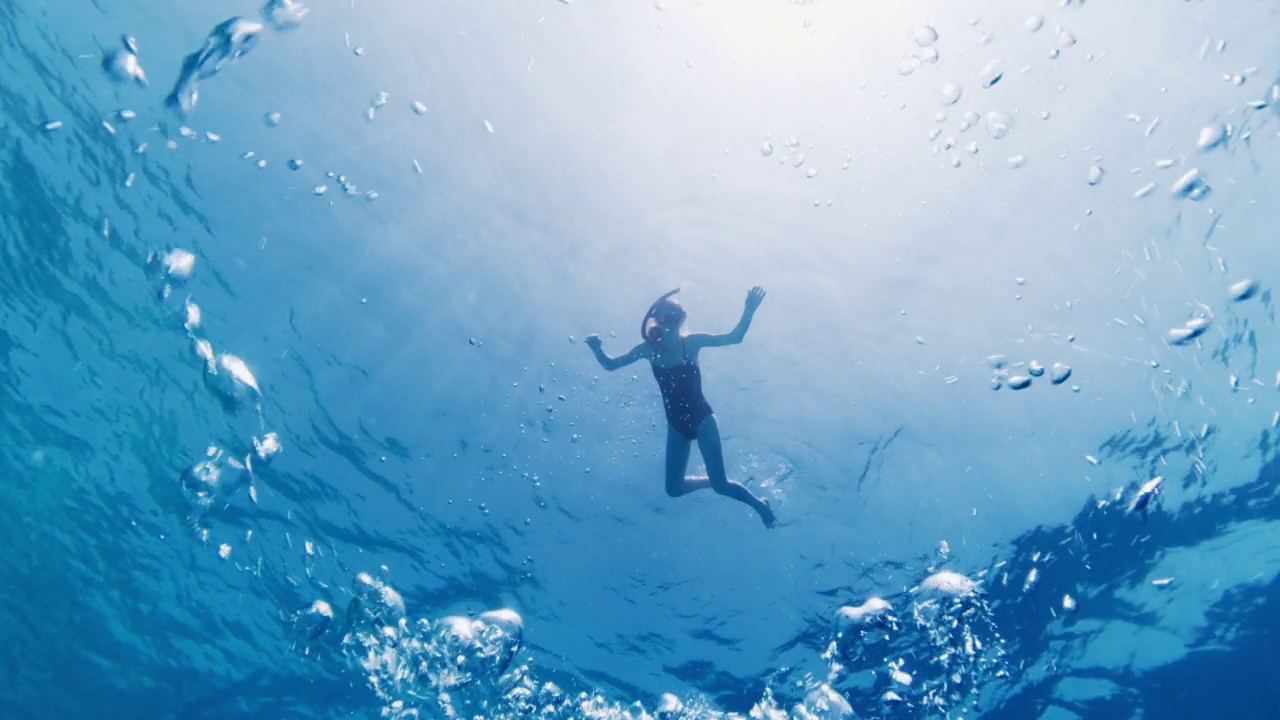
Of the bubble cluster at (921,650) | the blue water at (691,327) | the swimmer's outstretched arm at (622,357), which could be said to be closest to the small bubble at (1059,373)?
the blue water at (691,327)

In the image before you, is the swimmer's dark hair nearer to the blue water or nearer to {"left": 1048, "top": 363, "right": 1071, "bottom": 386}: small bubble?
the blue water

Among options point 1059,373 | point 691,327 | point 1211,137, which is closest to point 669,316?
point 691,327

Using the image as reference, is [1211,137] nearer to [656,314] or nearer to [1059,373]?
[1059,373]

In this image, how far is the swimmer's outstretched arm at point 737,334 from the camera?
7.94 meters

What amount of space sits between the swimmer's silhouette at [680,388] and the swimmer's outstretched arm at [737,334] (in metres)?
0.01

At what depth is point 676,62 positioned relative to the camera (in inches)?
330

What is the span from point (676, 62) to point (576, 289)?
3.48 m

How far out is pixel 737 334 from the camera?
Answer: 27.1 ft

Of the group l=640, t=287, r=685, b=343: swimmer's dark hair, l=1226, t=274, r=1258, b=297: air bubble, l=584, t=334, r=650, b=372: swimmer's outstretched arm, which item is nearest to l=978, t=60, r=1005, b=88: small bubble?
l=640, t=287, r=685, b=343: swimmer's dark hair

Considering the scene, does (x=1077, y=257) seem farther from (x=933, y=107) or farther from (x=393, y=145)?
(x=393, y=145)

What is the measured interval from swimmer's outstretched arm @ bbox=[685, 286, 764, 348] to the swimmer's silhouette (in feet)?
0.04

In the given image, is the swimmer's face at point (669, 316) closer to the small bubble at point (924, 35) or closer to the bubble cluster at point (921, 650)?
the small bubble at point (924, 35)

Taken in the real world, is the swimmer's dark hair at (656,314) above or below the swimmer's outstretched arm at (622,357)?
above

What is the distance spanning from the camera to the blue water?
27.5ft
